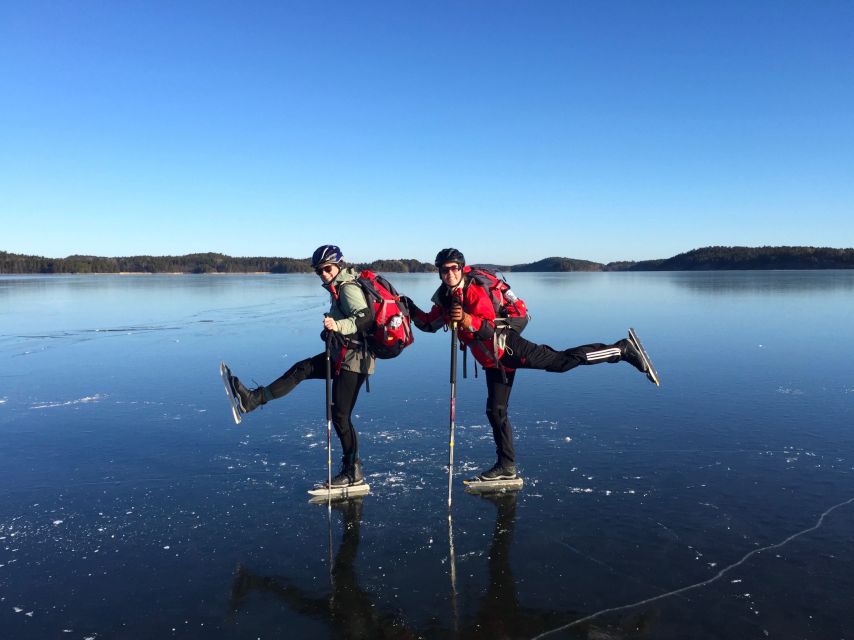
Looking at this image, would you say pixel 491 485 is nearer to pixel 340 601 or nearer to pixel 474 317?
pixel 474 317

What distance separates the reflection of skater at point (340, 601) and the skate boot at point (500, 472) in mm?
1655

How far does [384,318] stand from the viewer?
19.0 ft

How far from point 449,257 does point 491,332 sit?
0.83 metres

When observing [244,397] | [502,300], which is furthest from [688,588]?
[244,397]

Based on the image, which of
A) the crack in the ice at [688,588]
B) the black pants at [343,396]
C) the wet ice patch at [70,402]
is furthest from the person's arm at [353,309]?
the wet ice patch at [70,402]

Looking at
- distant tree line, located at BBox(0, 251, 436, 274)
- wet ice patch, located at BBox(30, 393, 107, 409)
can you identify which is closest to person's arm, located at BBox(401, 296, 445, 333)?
wet ice patch, located at BBox(30, 393, 107, 409)

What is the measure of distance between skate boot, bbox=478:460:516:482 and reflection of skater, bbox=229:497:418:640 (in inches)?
65.2

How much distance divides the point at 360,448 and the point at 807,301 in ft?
90.8

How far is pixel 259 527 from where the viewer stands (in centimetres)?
492

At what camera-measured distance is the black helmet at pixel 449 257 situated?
225 inches

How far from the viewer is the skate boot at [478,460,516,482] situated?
573 cm

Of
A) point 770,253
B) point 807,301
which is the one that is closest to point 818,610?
point 807,301

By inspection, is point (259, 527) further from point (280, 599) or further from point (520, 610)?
point (520, 610)

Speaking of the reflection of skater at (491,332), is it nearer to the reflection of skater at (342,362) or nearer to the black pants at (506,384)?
the black pants at (506,384)
